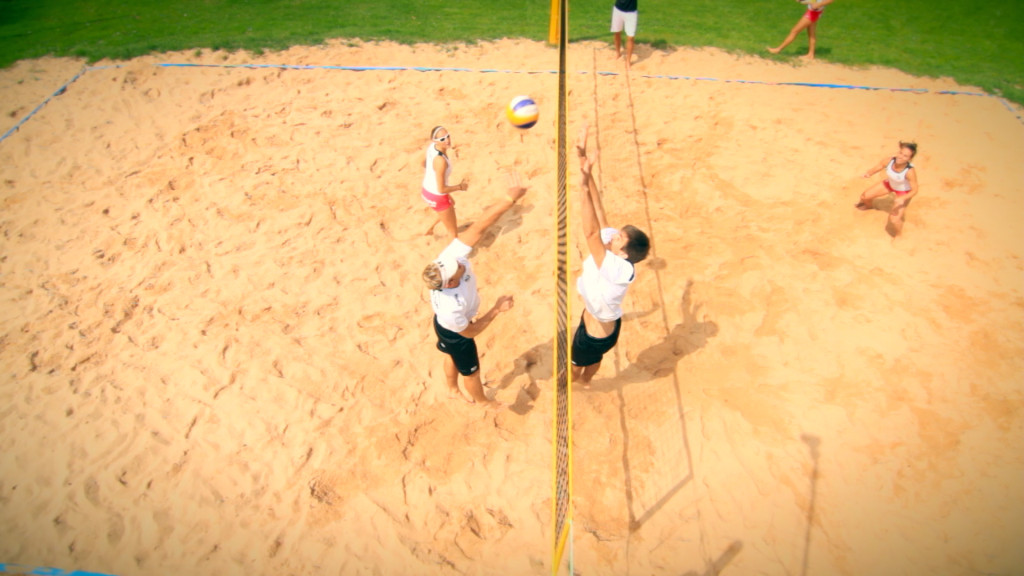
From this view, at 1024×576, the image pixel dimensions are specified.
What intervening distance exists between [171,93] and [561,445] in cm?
922

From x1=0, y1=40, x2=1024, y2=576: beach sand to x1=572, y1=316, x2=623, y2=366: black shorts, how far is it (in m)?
0.64

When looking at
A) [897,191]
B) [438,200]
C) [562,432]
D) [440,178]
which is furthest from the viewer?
[897,191]

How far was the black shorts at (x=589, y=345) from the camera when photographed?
4676mm

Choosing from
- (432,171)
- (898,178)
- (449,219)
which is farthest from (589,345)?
(898,178)

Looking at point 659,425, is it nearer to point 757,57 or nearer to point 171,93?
point 757,57

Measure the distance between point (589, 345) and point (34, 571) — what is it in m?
4.83

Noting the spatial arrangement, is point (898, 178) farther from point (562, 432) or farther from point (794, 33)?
point (562, 432)

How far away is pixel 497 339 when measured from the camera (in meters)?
6.02

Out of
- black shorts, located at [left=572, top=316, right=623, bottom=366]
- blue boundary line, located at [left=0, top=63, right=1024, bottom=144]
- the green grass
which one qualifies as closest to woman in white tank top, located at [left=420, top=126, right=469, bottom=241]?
black shorts, located at [left=572, top=316, right=623, bottom=366]

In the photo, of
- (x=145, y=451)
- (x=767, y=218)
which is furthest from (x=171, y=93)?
(x=767, y=218)

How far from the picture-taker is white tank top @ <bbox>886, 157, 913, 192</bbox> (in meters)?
6.57

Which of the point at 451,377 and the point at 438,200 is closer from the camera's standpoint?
the point at 451,377

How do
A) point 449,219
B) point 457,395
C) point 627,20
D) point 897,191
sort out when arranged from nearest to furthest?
1. point 457,395
2. point 449,219
3. point 897,191
4. point 627,20

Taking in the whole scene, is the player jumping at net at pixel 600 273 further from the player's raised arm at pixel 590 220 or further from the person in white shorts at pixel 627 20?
the person in white shorts at pixel 627 20
